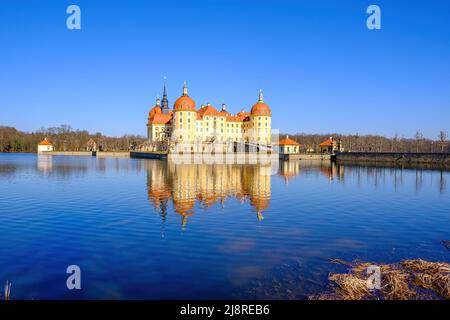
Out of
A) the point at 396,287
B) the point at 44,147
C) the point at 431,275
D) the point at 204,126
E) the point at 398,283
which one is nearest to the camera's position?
the point at 396,287

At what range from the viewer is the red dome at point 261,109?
109938mm

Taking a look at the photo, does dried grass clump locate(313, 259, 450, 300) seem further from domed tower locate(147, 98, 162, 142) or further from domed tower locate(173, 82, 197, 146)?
domed tower locate(147, 98, 162, 142)

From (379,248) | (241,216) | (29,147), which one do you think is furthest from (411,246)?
(29,147)

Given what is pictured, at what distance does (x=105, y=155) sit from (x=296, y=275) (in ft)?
354

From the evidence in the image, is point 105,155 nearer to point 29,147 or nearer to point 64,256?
point 29,147

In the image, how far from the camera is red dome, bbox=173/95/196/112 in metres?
99.9

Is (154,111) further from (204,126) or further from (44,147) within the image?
(44,147)

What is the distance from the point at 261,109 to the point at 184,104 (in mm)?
24740

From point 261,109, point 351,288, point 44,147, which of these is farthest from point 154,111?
point 351,288

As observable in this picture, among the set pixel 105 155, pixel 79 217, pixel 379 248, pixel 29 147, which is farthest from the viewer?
pixel 29 147

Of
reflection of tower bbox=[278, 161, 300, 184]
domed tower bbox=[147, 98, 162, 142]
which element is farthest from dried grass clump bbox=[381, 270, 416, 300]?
domed tower bbox=[147, 98, 162, 142]

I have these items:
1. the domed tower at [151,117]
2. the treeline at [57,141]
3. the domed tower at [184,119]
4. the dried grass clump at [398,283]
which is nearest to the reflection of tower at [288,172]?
the dried grass clump at [398,283]

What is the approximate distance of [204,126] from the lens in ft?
356
